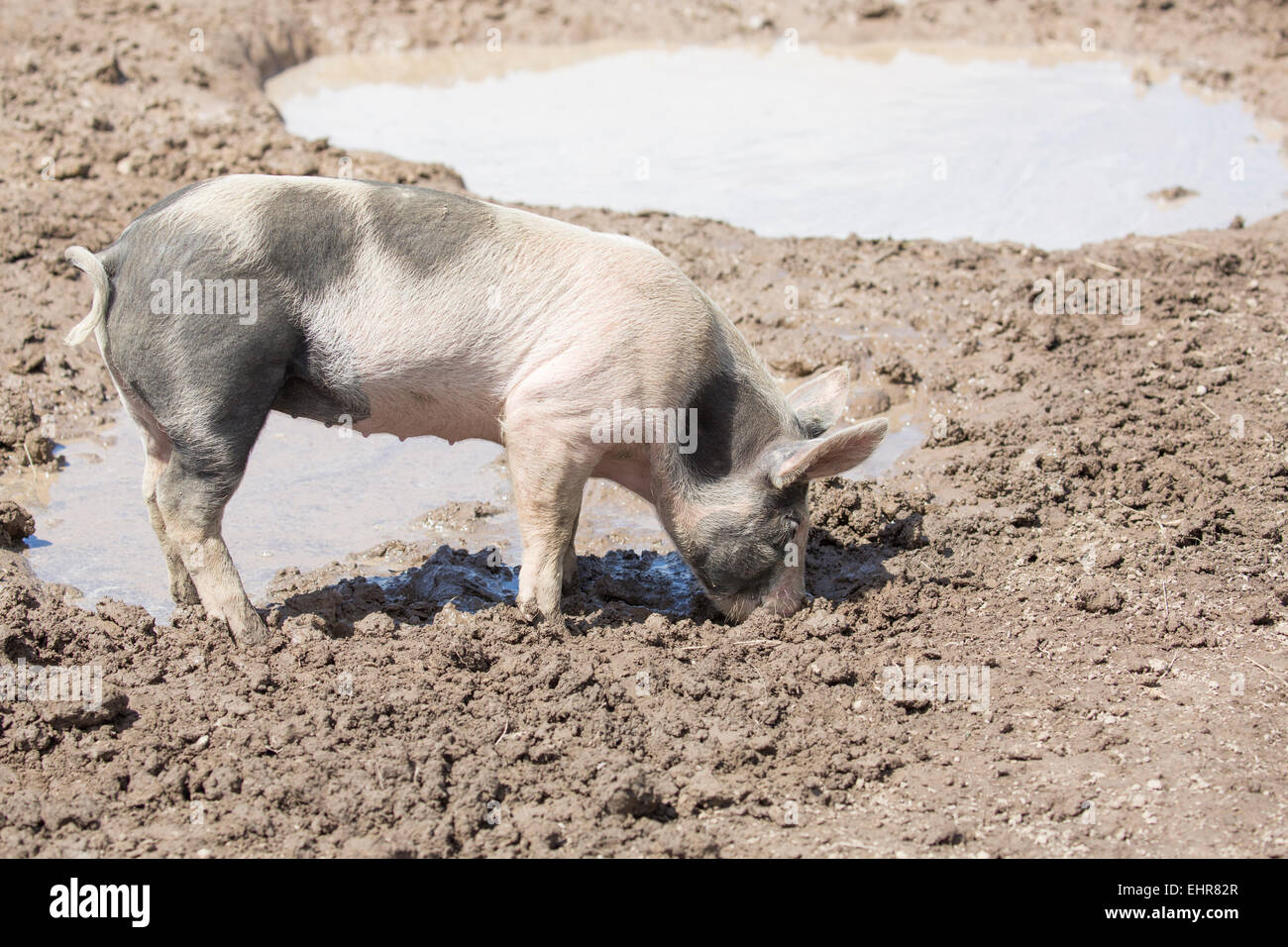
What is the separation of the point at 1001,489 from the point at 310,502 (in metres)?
4.02

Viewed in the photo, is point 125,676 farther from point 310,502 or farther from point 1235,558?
point 1235,558

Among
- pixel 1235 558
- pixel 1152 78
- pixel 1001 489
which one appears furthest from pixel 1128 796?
pixel 1152 78

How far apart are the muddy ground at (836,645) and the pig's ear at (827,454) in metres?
0.70

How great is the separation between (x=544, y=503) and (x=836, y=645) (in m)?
1.45

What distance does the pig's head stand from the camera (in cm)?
526

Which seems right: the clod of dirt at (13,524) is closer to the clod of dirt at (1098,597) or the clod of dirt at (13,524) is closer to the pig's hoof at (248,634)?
the pig's hoof at (248,634)

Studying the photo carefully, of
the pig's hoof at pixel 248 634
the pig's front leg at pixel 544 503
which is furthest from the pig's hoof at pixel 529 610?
the pig's hoof at pixel 248 634

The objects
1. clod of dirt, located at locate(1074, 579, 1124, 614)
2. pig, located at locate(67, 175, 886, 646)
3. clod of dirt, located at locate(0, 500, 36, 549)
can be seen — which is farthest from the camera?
clod of dirt, located at locate(0, 500, 36, 549)

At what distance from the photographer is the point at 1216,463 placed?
21.6ft

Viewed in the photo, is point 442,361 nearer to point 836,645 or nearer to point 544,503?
point 544,503

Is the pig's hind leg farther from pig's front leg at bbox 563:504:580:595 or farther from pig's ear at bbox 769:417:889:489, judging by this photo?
pig's ear at bbox 769:417:889:489

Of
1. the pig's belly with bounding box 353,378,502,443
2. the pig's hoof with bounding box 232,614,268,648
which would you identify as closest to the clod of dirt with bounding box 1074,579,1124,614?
the pig's belly with bounding box 353,378,502,443

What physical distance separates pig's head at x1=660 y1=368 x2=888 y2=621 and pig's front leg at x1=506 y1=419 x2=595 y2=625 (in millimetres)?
474

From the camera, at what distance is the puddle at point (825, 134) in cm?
1083
